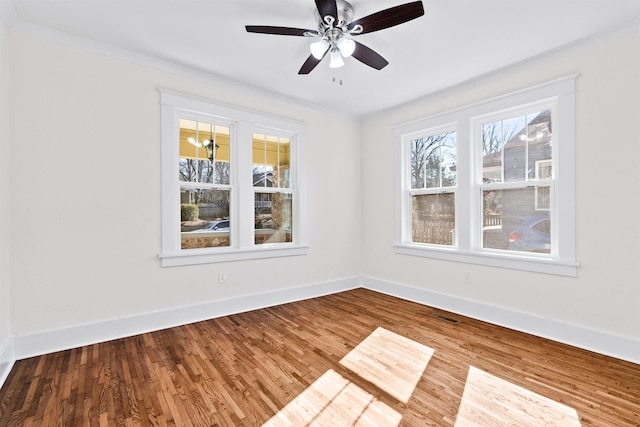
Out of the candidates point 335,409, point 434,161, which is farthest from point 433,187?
point 335,409

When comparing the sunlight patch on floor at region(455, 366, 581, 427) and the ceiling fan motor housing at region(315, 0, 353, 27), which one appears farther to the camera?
the ceiling fan motor housing at region(315, 0, 353, 27)

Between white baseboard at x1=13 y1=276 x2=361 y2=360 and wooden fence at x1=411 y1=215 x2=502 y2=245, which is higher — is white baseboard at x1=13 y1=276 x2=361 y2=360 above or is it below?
below

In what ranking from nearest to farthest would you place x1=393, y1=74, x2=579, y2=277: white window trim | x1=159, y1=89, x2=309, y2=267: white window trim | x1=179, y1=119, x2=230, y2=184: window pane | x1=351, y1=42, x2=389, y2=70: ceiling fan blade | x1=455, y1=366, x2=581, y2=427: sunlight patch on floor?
x1=455, y1=366, x2=581, y2=427: sunlight patch on floor < x1=351, y1=42, x2=389, y2=70: ceiling fan blade < x1=393, y1=74, x2=579, y2=277: white window trim < x1=159, y1=89, x2=309, y2=267: white window trim < x1=179, y1=119, x2=230, y2=184: window pane

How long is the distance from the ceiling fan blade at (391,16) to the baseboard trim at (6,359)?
3612mm

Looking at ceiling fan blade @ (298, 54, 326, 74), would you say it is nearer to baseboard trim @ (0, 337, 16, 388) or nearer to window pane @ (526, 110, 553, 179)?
window pane @ (526, 110, 553, 179)

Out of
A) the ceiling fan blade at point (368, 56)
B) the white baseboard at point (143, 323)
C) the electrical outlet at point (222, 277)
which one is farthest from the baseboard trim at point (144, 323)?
the ceiling fan blade at point (368, 56)

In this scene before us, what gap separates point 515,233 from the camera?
3406 mm

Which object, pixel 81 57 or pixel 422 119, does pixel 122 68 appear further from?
pixel 422 119

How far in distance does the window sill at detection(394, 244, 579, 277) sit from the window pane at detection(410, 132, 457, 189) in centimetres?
90

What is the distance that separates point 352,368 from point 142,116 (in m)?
3.18

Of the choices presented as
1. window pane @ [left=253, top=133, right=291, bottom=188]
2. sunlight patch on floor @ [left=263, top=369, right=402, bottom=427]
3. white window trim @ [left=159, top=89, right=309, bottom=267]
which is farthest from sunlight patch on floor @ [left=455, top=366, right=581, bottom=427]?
window pane @ [left=253, top=133, right=291, bottom=188]

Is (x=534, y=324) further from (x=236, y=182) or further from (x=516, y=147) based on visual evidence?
(x=236, y=182)

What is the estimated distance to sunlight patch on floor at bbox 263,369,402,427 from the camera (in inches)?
71.2

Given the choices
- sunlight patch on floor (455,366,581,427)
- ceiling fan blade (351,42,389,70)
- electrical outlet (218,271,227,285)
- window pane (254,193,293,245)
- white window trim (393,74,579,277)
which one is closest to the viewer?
sunlight patch on floor (455,366,581,427)
